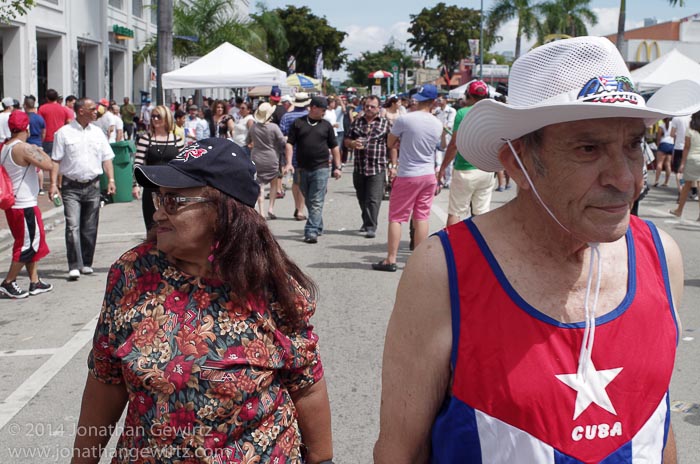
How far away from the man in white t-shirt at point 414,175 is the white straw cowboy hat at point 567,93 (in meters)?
6.92

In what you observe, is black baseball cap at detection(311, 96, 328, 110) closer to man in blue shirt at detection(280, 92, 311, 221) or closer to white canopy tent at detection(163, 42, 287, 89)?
man in blue shirt at detection(280, 92, 311, 221)

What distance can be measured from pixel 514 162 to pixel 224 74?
1609cm

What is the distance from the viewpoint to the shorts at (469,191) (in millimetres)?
8812

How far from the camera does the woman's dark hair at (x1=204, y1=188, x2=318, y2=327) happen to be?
2580 mm

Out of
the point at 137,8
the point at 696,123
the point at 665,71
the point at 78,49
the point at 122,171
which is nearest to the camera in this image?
the point at 696,123

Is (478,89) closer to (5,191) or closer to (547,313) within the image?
(5,191)

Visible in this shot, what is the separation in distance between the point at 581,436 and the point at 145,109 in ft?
95.7

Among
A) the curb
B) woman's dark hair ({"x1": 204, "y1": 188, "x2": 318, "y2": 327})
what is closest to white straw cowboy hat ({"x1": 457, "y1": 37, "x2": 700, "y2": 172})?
woman's dark hair ({"x1": 204, "y1": 188, "x2": 318, "y2": 327})

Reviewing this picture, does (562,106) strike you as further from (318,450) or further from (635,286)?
(318,450)

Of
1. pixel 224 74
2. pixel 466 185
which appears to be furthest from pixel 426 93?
pixel 224 74

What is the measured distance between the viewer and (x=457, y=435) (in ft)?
6.12

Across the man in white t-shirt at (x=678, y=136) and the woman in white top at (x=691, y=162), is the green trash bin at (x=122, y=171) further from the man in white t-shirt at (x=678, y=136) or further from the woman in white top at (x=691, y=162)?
the man in white t-shirt at (x=678, y=136)

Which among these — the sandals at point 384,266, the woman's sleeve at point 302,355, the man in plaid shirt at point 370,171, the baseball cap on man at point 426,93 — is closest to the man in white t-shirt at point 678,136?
the man in plaid shirt at point 370,171

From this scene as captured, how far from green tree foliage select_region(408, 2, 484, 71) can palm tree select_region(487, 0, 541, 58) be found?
106 ft
